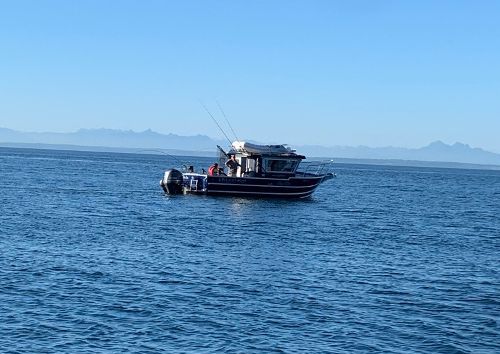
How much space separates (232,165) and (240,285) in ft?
155

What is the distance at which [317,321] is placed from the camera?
96.6ft

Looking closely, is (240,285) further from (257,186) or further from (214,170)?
(214,170)

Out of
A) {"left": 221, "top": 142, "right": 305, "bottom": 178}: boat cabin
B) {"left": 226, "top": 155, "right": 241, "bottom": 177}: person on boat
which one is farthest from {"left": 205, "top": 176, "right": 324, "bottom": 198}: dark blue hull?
{"left": 226, "top": 155, "right": 241, "bottom": 177}: person on boat

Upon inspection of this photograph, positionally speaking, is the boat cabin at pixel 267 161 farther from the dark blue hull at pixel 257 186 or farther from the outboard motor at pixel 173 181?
the outboard motor at pixel 173 181

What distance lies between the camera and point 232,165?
270ft

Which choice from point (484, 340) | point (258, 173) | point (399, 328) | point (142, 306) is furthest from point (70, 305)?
point (258, 173)

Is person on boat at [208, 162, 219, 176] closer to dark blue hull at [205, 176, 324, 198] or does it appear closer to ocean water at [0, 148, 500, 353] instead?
dark blue hull at [205, 176, 324, 198]

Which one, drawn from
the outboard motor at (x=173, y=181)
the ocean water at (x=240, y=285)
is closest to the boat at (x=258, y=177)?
the outboard motor at (x=173, y=181)

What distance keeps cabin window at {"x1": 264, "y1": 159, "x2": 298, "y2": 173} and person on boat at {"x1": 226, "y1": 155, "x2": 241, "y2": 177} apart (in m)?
3.71

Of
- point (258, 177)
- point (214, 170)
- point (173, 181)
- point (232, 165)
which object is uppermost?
point (232, 165)

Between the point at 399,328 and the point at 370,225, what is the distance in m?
37.5

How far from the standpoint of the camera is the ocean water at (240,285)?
26.8 metres

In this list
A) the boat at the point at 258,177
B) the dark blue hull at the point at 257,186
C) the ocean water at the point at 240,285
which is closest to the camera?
the ocean water at the point at 240,285

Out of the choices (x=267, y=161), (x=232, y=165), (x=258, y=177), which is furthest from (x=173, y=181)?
(x=267, y=161)
